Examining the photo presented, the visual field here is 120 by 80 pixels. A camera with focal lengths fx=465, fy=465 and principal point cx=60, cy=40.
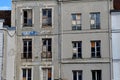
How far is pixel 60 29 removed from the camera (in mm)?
46562

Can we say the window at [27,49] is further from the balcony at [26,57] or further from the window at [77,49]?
the window at [77,49]

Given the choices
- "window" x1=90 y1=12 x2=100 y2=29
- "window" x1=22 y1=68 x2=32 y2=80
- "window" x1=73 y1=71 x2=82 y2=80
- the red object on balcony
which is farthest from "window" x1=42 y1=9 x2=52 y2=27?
the red object on balcony

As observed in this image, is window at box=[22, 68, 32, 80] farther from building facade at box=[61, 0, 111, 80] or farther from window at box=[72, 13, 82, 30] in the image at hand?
window at box=[72, 13, 82, 30]

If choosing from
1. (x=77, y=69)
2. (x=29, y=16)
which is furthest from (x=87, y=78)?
(x=29, y=16)

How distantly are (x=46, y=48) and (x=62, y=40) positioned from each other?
180cm

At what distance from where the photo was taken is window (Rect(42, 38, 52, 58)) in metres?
46.4

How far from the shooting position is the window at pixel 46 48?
152ft

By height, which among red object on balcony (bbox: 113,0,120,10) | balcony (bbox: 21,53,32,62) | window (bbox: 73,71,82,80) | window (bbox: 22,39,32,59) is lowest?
window (bbox: 73,71,82,80)

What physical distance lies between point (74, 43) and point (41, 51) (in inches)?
134

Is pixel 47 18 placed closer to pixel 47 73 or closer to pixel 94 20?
pixel 94 20

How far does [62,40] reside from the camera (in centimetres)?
4631

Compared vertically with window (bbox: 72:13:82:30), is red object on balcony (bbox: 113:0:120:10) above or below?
above

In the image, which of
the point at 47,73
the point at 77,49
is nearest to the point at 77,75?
the point at 77,49

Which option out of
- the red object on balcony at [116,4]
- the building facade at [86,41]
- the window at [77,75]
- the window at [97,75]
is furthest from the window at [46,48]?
the red object on balcony at [116,4]
